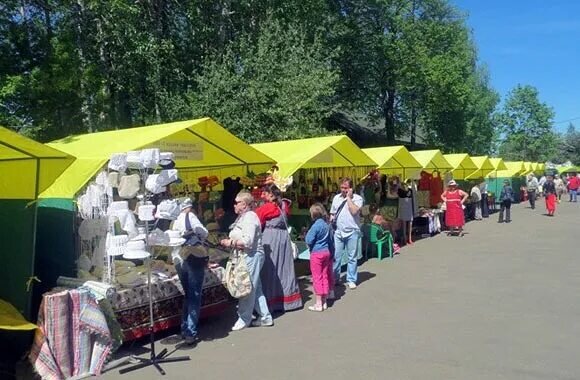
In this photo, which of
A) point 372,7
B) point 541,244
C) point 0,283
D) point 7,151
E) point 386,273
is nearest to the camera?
point 7,151

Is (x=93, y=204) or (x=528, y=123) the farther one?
(x=528, y=123)

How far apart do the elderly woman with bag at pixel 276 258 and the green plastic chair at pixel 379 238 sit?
4.72 meters

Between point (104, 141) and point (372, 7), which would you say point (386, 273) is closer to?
point (104, 141)

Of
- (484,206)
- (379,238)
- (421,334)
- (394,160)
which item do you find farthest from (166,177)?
(484,206)

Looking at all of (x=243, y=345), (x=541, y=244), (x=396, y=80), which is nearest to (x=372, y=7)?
(x=396, y=80)

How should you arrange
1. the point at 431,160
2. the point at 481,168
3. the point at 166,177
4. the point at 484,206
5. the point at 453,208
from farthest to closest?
the point at 481,168 < the point at 484,206 < the point at 431,160 < the point at 453,208 < the point at 166,177

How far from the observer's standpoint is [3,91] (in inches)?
424

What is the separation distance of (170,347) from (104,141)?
302 centimetres

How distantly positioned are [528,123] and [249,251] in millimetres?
54023

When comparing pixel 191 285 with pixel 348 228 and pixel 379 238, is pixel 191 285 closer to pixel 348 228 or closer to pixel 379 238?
pixel 348 228

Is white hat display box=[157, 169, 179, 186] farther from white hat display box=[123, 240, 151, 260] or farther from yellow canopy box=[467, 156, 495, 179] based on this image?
yellow canopy box=[467, 156, 495, 179]

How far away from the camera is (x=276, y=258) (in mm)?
6605

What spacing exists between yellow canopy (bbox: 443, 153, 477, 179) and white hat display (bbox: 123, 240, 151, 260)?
15639 millimetres

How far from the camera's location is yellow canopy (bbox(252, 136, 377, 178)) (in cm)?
942
